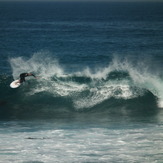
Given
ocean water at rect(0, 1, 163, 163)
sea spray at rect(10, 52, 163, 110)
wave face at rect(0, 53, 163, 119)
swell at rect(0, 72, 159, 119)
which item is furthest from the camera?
sea spray at rect(10, 52, 163, 110)

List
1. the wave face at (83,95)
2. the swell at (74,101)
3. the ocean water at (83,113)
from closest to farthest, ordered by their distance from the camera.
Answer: the ocean water at (83,113), the swell at (74,101), the wave face at (83,95)

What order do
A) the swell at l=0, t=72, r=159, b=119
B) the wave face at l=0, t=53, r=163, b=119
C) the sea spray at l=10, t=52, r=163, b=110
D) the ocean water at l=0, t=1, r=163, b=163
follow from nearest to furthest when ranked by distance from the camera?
the ocean water at l=0, t=1, r=163, b=163, the swell at l=0, t=72, r=159, b=119, the wave face at l=0, t=53, r=163, b=119, the sea spray at l=10, t=52, r=163, b=110

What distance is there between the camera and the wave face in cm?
2242

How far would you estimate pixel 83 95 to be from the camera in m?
24.1

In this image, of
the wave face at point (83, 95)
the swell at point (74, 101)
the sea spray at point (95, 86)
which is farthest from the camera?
the sea spray at point (95, 86)

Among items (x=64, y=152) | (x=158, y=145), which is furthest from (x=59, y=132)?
(x=158, y=145)

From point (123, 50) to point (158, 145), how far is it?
3157cm

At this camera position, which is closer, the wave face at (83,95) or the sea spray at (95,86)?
the wave face at (83,95)

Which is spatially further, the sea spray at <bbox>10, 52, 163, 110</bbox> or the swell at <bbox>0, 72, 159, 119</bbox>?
the sea spray at <bbox>10, 52, 163, 110</bbox>

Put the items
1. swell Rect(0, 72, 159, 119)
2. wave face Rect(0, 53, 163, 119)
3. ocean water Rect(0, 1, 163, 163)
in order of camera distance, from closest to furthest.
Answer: ocean water Rect(0, 1, 163, 163)
swell Rect(0, 72, 159, 119)
wave face Rect(0, 53, 163, 119)

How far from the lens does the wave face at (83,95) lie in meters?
22.4

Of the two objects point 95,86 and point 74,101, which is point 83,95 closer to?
point 74,101

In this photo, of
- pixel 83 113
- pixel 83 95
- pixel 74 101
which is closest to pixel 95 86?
pixel 83 95

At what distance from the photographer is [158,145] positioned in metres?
16.2
